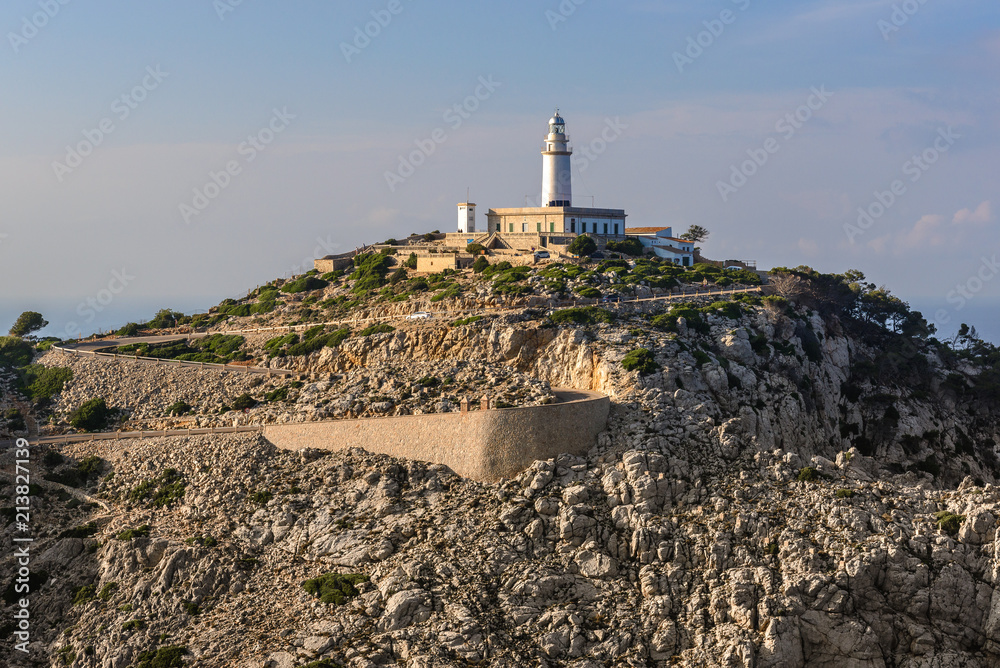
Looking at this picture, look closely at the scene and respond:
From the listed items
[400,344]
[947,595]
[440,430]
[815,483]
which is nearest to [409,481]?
[440,430]

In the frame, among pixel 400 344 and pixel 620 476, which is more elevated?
pixel 400 344

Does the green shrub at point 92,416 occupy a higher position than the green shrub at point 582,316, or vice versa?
the green shrub at point 582,316

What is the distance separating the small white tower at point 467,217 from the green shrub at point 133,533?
42.8 m

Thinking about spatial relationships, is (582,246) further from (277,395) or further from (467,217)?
(277,395)

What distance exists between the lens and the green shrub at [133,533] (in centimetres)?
4819

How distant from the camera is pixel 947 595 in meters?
40.9

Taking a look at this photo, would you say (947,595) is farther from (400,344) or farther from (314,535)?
(400,344)

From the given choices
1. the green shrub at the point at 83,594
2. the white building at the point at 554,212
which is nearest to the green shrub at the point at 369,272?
the white building at the point at 554,212

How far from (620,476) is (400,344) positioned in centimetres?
1945

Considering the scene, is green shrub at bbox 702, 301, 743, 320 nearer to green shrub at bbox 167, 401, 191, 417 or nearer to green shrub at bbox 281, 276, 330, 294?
green shrub at bbox 167, 401, 191, 417

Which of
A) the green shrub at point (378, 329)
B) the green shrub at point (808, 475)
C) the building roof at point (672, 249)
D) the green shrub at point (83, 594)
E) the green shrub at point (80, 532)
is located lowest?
the green shrub at point (83, 594)

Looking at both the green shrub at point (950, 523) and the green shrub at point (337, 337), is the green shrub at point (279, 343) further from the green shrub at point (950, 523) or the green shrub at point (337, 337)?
the green shrub at point (950, 523)

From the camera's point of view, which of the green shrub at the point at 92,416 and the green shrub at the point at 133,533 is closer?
the green shrub at the point at 133,533

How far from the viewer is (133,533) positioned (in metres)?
48.4
